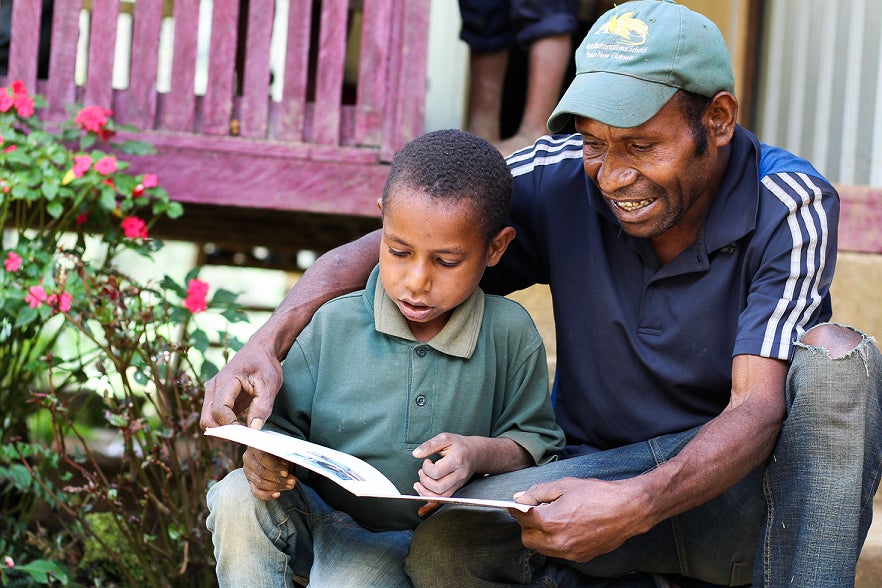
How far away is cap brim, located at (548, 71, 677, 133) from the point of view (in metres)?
2.33

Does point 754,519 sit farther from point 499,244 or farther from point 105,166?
point 105,166

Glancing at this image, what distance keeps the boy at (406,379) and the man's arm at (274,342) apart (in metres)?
0.05

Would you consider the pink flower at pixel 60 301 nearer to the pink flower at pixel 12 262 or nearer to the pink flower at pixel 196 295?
the pink flower at pixel 12 262

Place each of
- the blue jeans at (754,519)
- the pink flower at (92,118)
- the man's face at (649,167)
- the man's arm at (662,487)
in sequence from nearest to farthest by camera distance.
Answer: the man's arm at (662,487)
the blue jeans at (754,519)
the man's face at (649,167)
the pink flower at (92,118)

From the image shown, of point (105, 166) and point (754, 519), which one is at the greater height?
point (105, 166)

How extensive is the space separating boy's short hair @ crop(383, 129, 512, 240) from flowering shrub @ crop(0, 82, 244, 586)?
102cm

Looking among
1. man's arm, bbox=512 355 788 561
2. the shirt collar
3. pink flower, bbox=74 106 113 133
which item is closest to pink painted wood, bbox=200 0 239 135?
pink flower, bbox=74 106 113 133

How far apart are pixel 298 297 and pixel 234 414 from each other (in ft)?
1.31

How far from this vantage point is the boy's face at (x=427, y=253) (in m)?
2.33

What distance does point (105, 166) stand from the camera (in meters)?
3.36

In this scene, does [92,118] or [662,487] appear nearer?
[662,487]

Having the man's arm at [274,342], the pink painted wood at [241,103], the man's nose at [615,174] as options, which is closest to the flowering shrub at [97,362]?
the pink painted wood at [241,103]

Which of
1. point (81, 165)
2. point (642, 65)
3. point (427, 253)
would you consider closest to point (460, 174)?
point (427, 253)

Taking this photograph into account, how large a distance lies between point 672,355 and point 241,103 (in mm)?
2081
